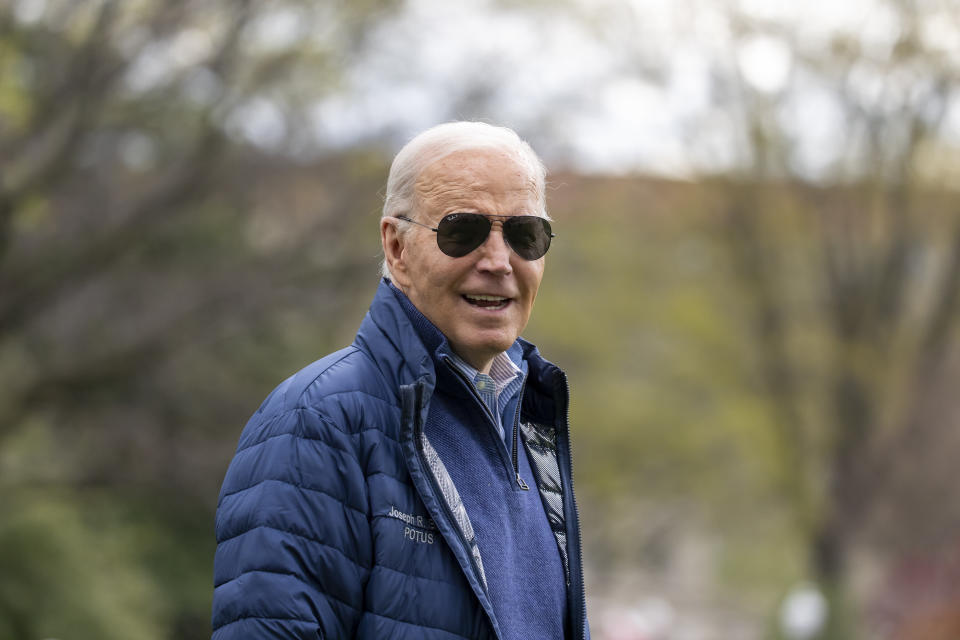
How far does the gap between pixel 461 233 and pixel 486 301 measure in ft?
0.47

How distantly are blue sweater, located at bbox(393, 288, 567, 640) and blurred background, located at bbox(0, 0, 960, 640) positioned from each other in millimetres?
5162

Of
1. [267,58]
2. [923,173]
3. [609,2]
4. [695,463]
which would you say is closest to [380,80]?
[267,58]

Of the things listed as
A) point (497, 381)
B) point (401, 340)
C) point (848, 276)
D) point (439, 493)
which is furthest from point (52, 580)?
point (848, 276)

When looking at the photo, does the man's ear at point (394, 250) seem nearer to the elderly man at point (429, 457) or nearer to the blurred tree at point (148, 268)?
the elderly man at point (429, 457)

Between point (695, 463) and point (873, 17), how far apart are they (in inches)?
537

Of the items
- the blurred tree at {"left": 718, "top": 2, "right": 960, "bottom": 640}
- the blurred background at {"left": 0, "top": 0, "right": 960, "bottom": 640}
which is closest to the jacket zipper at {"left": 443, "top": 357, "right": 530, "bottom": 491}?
the blurred background at {"left": 0, "top": 0, "right": 960, "bottom": 640}

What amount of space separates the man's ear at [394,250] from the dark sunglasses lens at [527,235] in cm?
22

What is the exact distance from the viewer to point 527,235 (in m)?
2.35

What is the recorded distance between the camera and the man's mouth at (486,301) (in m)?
2.32

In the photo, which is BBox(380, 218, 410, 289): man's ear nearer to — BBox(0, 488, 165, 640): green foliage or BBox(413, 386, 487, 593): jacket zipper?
BBox(413, 386, 487, 593): jacket zipper

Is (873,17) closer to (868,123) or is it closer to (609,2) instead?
(868,123)

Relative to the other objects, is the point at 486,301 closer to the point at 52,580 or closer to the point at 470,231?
the point at 470,231

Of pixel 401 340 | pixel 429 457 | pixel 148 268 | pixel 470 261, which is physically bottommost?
pixel 148 268

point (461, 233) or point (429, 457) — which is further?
point (461, 233)
